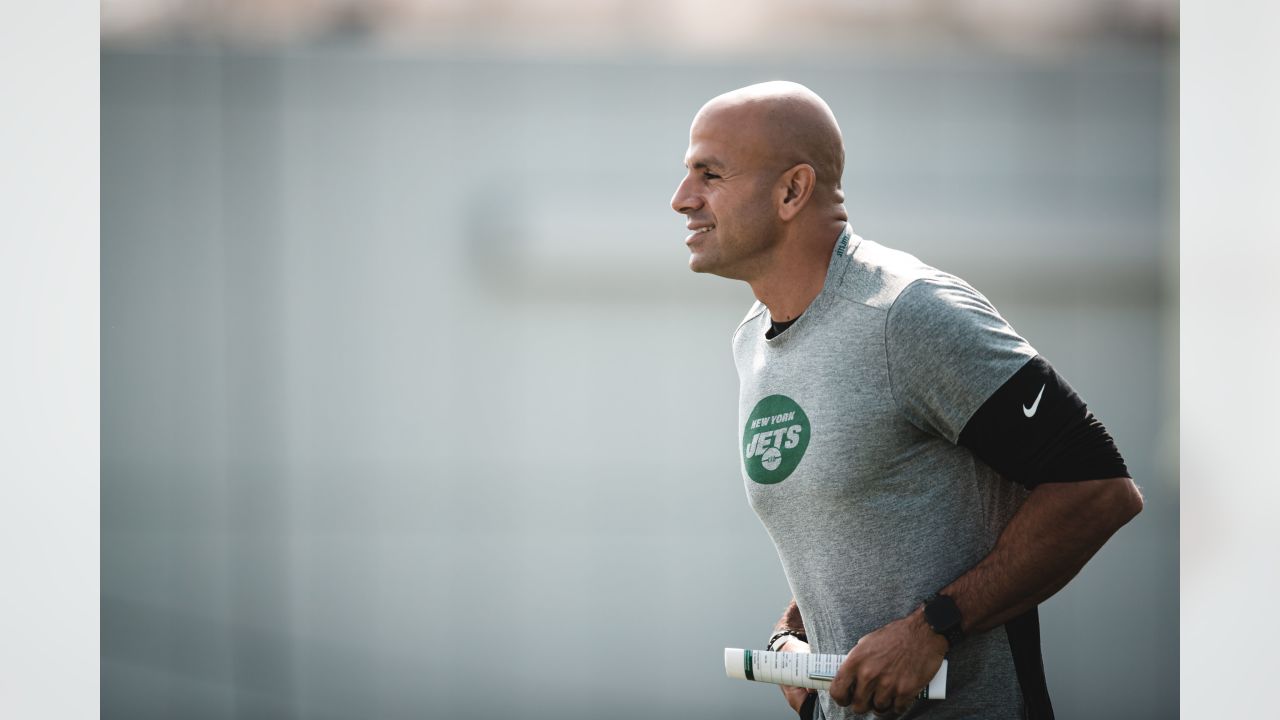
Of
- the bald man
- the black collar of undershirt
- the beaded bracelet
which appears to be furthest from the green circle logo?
the beaded bracelet

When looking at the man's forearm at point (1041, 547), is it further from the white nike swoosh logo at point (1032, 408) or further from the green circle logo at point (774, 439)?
the green circle logo at point (774, 439)

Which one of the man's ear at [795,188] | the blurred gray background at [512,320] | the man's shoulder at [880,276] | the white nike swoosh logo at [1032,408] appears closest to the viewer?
the white nike swoosh logo at [1032,408]

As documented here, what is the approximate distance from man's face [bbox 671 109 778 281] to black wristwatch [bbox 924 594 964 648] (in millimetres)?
511

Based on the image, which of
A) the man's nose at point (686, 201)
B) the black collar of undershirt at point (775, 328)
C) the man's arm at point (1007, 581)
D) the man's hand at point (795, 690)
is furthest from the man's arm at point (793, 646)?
the man's nose at point (686, 201)

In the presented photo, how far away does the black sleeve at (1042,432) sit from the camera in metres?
1.20

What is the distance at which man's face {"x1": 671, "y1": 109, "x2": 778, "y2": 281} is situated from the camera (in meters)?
1.47

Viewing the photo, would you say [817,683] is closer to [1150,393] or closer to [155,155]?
[1150,393]

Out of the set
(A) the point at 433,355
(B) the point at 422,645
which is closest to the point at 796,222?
(A) the point at 433,355

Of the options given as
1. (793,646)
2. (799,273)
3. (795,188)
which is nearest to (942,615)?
→ (793,646)

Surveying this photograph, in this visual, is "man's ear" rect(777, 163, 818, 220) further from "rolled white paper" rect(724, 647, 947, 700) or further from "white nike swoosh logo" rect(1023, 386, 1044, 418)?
"rolled white paper" rect(724, 647, 947, 700)

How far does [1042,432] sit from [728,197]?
1.75ft

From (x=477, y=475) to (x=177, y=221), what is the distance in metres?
1.21

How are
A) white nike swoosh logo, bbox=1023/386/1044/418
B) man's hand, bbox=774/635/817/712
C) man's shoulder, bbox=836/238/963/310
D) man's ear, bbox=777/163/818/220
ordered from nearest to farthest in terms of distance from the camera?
white nike swoosh logo, bbox=1023/386/1044/418 → man's shoulder, bbox=836/238/963/310 → man's ear, bbox=777/163/818/220 → man's hand, bbox=774/635/817/712

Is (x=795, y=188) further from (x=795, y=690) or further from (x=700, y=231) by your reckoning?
(x=795, y=690)
